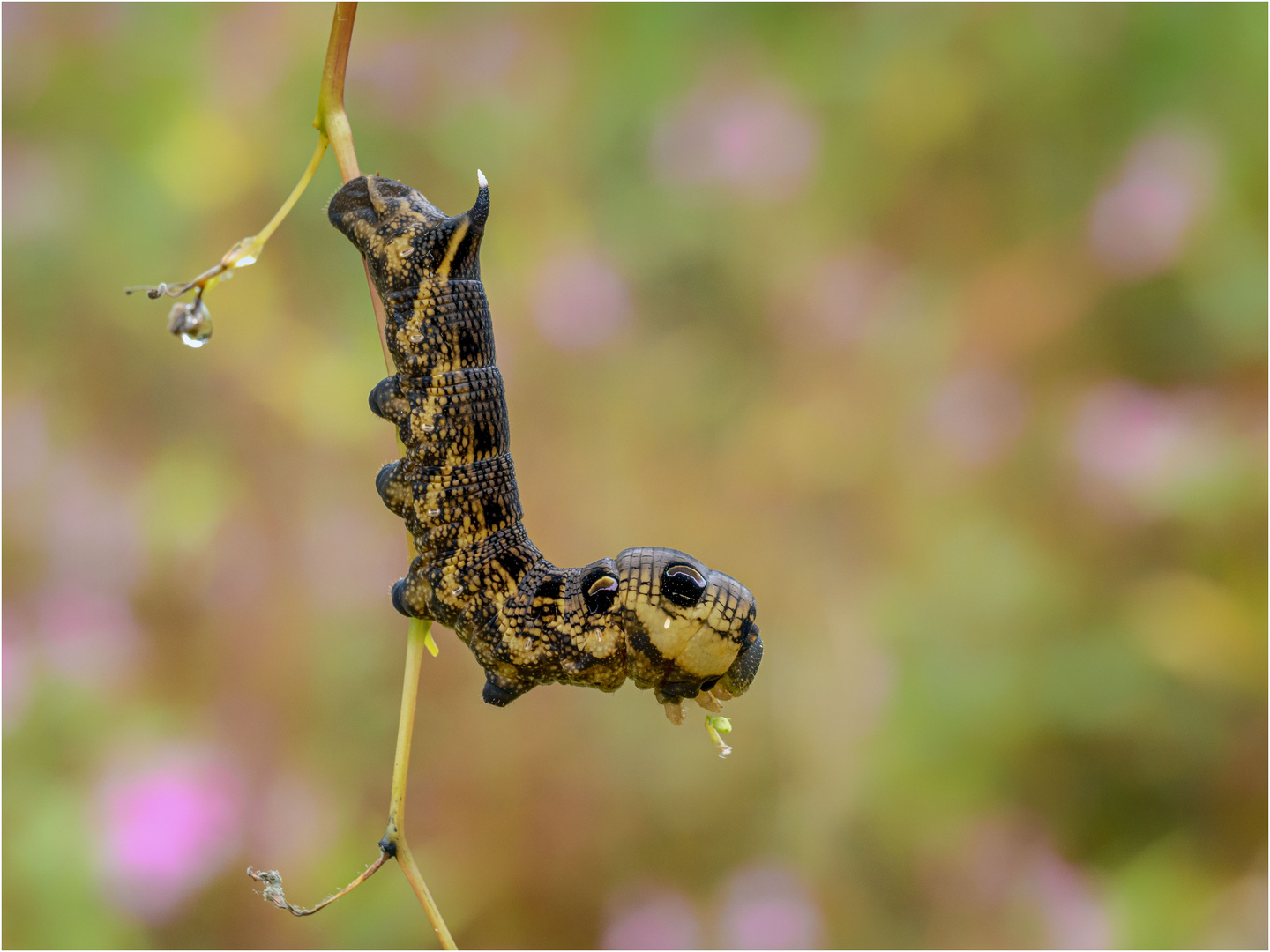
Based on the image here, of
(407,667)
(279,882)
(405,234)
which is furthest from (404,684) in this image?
(405,234)

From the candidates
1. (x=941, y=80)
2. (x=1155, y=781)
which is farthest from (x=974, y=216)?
(x=1155, y=781)

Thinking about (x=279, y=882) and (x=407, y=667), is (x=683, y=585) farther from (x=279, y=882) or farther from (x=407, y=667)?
(x=279, y=882)

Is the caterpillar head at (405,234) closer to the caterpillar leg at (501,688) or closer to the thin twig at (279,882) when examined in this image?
the caterpillar leg at (501,688)

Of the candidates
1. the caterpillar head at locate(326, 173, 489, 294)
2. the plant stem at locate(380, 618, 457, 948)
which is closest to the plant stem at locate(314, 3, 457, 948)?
the plant stem at locate(380, 618, 457, 948)

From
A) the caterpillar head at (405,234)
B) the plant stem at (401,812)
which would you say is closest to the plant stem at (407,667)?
the plant stem at (401,812)

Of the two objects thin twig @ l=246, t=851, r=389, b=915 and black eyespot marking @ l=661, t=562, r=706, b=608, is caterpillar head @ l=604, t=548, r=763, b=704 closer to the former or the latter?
black eyespot marking @ l=661, t=562, r=706, b=608

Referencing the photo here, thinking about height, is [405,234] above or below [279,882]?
above
